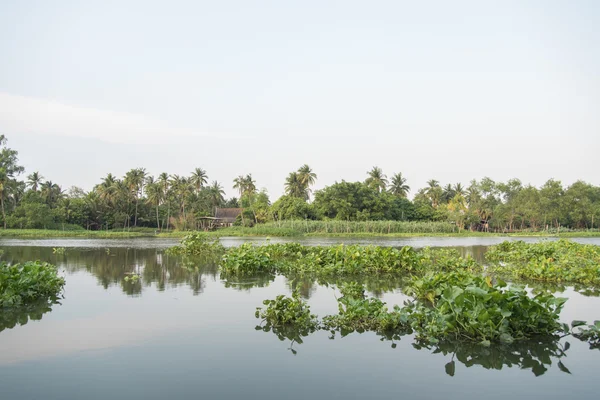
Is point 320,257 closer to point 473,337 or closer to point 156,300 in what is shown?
point 156,300

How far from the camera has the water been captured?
15.2 ft

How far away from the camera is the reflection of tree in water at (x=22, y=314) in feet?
23.6

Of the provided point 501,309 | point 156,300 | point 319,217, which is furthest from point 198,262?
point 319,217

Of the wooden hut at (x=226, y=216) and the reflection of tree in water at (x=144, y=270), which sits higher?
the wooden hut at (x=226, y=216)

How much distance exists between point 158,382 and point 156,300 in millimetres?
4476

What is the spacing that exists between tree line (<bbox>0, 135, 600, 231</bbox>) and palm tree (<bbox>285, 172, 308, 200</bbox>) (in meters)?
0.14

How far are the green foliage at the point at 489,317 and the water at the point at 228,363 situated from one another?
0.31 metres

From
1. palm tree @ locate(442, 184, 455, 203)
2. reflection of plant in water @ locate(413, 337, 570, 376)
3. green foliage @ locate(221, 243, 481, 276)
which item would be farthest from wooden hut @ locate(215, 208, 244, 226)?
reflection of plant in water @ locate(413, 337, 570, 376)

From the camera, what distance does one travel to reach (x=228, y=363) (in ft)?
17.7

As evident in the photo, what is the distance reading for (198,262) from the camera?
55.0 ft

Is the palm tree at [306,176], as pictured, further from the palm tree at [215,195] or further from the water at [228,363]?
the water at [228,363]

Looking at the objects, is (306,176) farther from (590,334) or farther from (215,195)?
(590,334)

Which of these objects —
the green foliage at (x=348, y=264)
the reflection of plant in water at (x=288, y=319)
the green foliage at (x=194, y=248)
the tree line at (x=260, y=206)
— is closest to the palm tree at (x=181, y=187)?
the tree line at (x=260, y=206)

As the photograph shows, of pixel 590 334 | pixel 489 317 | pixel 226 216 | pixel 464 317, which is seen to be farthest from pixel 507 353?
pixel 226 216
